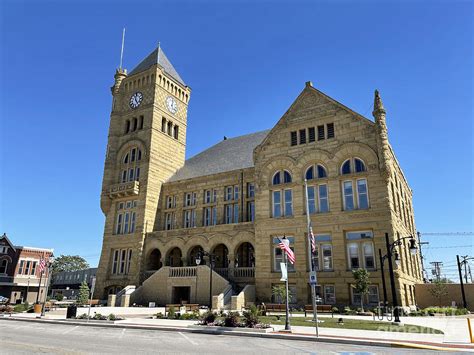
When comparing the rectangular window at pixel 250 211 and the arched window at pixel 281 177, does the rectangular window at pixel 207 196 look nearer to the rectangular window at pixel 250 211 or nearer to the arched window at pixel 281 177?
the rectangular window at pixel 250 211

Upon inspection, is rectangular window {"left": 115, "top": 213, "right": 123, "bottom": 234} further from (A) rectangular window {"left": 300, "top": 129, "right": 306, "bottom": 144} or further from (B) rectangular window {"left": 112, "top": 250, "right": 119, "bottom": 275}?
(A) rectangular window {"left": 300, "top": 129, "right": 306, "bottom": 144}

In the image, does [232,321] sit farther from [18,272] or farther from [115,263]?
[18,272]

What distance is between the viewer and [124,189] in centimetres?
4534

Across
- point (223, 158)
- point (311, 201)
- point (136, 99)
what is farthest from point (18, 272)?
point (311, 201)

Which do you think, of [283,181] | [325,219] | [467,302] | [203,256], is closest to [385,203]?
[325,219]

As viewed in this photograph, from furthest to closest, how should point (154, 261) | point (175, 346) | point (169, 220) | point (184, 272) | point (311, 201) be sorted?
point (169, 220)
point (154, 261)
point (184, 272)
point (311, 201)
point (175, 346)

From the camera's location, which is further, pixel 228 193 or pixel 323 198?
pixel 228 193

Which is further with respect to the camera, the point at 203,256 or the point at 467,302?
the point at 203,256

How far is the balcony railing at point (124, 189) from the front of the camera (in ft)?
147

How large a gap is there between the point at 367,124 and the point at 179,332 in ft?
74.9

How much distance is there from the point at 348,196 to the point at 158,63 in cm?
3370

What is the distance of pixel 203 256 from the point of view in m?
39.2

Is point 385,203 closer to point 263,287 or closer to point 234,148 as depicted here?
point 263,287

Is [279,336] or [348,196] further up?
[348,196]
